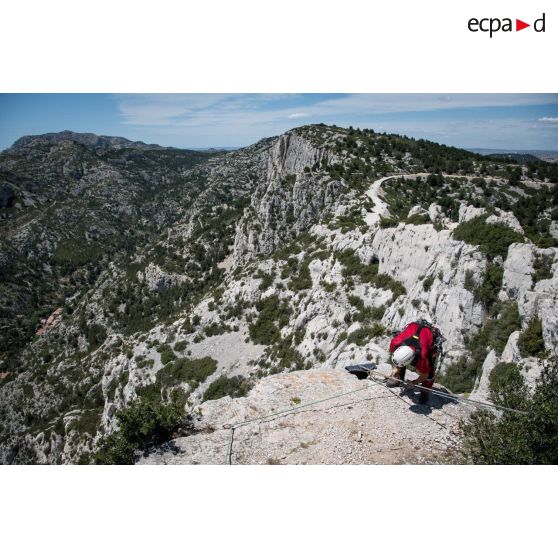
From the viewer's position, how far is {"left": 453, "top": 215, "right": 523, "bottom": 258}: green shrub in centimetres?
1673

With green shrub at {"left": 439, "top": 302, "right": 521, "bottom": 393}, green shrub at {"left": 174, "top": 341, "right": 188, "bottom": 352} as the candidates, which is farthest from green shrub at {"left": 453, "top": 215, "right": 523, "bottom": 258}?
green shrub at {"left": 174, "top": 341, "right": 188, "bottom": 352}

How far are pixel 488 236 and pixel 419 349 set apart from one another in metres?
12.1

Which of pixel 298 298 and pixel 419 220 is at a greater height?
pixel 419 220

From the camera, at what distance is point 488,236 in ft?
58.1

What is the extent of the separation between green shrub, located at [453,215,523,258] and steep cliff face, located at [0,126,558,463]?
0.30ft

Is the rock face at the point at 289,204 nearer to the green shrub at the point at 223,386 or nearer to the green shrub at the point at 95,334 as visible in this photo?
the green shrub at the point at 223,386

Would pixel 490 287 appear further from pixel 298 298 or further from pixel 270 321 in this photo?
pixel 270 321

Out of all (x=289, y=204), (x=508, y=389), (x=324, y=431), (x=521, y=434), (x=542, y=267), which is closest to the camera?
(x=521, y=434)

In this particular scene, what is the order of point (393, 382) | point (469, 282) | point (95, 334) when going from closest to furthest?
point (393, 382) < point (469, 282) < point (95, 334)

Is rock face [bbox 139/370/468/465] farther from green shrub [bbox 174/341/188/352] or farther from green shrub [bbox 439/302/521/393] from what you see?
green shrub [bbox 174/341/188/352]

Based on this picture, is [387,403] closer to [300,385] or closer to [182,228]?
[300,385]

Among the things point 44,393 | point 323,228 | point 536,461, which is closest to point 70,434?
point 44,393

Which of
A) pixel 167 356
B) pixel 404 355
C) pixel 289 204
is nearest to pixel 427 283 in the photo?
pixel 404 355

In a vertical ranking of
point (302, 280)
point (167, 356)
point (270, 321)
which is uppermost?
point (302, 280)
